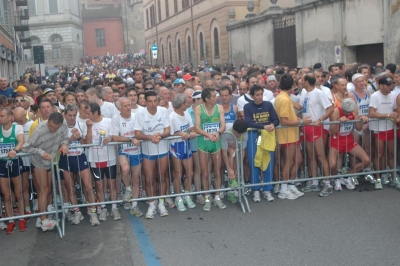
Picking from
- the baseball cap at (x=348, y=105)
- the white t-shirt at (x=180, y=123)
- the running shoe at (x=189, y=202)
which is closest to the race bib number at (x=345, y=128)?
the baseball cap at (x=348, y=105)

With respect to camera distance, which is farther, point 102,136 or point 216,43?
point 216,43

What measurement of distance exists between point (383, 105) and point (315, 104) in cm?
112

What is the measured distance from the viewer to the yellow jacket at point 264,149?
295 inches

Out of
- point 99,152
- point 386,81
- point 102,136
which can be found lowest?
point 99,152

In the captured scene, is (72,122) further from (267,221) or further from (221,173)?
(267,221)

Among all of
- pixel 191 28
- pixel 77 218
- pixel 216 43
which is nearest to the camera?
pixel 77 218

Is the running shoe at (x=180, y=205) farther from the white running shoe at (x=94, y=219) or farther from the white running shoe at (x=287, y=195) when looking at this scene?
the white running shoe at (x=287, y=195)

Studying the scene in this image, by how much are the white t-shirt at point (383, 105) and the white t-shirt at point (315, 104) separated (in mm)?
804

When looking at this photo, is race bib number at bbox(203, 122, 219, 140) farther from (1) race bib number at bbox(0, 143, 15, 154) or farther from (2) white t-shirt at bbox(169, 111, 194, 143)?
(1) race bib number at bbox(0, 143, 15, 154)

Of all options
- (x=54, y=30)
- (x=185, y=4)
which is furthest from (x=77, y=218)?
(x=54, y=30)

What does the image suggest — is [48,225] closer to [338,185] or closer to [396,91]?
[338,185]

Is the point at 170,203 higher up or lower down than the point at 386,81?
lower down

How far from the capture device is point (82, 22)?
7994cm

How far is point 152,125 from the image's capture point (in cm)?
715
